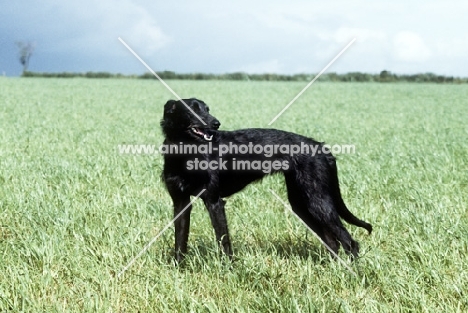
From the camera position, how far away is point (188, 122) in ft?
13.0

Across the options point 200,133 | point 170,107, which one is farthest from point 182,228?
point 170,107

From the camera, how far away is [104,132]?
11992 millimetres

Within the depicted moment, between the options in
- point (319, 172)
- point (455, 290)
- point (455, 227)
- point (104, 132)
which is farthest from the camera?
point (104, 132)

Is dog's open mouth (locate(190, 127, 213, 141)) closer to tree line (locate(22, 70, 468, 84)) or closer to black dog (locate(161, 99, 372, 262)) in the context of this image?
black dog (locate(161, 99, 372, 262))

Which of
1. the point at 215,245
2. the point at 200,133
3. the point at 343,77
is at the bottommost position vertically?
the point at 215,245

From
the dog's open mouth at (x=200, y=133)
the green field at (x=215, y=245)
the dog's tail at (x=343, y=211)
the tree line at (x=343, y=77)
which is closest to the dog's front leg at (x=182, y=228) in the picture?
the green field at (x=215, y=245)

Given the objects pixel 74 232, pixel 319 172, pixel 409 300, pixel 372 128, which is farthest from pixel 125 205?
pixel 372 128

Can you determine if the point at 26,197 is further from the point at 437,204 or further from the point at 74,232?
the point at 437,204

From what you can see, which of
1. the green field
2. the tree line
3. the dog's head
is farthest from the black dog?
the tree line

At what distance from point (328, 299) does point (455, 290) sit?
875mm

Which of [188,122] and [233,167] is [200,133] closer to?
[188,122]

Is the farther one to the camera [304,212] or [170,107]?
[304,212]

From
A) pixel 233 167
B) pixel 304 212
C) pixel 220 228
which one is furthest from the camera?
pixel 304 212

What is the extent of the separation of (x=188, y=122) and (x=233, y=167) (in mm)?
537
